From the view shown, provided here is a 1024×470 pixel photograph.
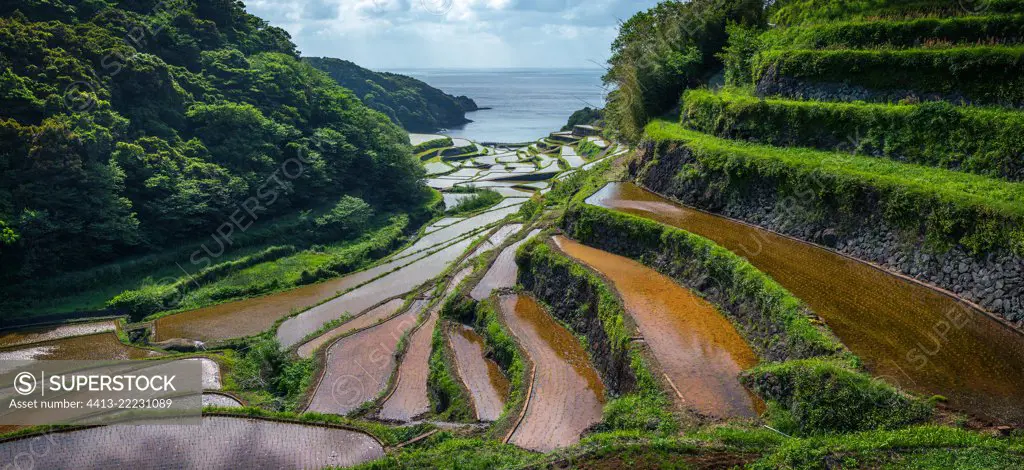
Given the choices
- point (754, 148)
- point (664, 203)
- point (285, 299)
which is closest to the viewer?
point (754, 148)

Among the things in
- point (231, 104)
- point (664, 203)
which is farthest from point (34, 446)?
point (231, 104)

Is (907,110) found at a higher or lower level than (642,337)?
higher

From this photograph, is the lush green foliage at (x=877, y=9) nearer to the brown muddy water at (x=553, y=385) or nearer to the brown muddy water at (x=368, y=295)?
the brown muddy water at (x=553, y=385)

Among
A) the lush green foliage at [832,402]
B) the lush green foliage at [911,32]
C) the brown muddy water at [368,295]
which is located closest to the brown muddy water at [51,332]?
the brown muddy water at [368,295]

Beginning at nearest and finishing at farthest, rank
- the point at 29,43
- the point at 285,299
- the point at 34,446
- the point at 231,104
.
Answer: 1. the point at 34,446
2. the point at 285,299
3. the point at 29,43
4. the point at 231,104

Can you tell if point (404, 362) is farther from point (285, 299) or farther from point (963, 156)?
point (963, 156)

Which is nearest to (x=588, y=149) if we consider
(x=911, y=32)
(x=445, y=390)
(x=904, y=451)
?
(x=911, y=32)
